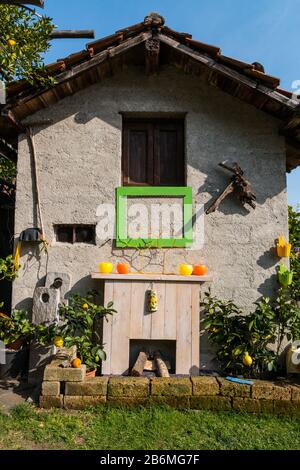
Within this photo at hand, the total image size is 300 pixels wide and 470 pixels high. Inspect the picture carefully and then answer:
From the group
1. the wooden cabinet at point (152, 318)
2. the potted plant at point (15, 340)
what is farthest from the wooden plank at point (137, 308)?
the potted plant at point (15, 340)

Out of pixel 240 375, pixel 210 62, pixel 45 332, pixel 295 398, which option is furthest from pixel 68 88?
pixel 295 398

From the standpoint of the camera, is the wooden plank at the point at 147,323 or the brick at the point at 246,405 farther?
the wooden plank at the point at 147,323

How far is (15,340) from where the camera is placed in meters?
4.72

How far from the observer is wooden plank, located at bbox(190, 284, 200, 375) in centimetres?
451

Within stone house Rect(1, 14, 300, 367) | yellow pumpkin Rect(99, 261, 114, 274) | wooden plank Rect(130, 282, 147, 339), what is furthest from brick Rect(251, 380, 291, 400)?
yellow pumpkin Rect(99, 261, 114, 274)

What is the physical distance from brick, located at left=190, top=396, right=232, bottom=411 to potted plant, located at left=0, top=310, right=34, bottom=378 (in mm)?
2322

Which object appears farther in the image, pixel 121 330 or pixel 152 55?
pixel 152 55

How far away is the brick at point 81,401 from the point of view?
12.6 ft

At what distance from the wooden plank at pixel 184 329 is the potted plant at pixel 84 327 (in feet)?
3.07

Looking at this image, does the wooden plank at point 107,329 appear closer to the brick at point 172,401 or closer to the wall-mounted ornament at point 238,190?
the brick at point 172,401

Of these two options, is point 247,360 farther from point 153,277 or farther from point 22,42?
point 22,42

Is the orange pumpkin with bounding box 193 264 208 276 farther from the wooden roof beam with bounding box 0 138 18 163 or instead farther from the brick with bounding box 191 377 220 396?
the wooden roof beam with bounding box 0 138 18 163

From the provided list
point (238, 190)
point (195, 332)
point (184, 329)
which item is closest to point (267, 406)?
A: point (195, 332)

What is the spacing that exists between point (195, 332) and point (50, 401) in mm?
2008
